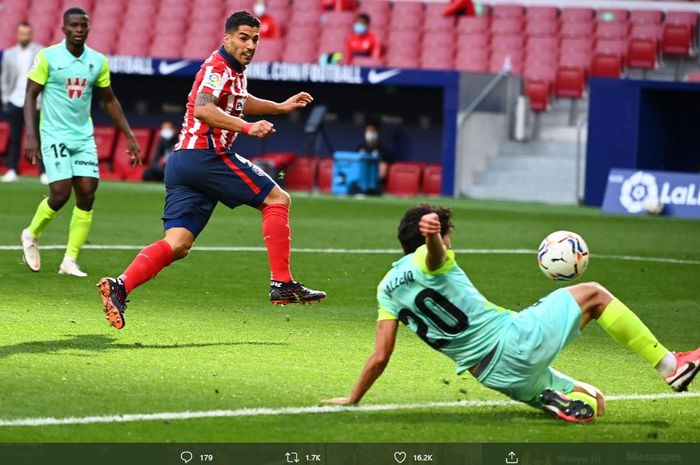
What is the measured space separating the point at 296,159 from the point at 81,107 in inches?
617

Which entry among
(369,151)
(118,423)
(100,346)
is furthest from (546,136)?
(118,423)

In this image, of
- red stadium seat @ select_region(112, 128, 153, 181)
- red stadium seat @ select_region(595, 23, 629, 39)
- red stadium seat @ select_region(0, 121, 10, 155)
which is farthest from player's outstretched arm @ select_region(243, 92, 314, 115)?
red stadium seat @ select_region(0, 121, 10, 155)

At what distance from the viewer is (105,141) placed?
2850 cm

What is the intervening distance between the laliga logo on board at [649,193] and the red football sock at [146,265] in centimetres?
1447

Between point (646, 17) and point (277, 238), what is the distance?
19.8 meters

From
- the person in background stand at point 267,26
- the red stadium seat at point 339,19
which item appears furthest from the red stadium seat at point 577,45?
the person in background stand at point 267,26

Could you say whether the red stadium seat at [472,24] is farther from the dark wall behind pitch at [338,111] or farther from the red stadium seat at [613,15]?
the red stadium seat at [613,15]

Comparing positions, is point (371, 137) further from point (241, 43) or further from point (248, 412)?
point (248, 412)

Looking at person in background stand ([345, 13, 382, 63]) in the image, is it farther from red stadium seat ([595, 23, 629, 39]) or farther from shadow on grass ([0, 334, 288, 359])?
shadow on grass ([0, 334, 288, 359])

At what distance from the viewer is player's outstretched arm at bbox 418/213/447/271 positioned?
6418 millimetres

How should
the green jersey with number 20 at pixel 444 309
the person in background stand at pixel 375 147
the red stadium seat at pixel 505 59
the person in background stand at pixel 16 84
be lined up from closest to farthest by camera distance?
the green jersey with number 20 at pixel 444 309, the person in background stand at pixel 16 84, the person in background stand at pixel 375 147, the red stadium seat at pixel 505 59

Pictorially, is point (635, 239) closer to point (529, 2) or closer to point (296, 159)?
point (296, 159)

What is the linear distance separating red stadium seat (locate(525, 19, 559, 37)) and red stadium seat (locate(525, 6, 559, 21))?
11 cm

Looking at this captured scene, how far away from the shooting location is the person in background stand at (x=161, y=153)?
89.2ft
